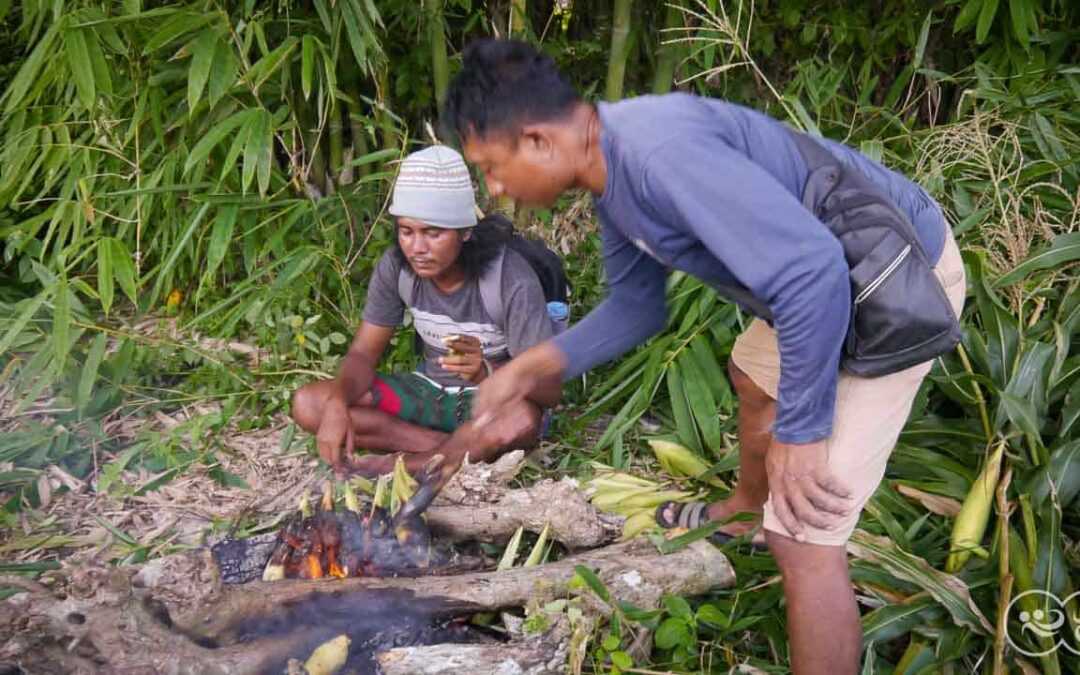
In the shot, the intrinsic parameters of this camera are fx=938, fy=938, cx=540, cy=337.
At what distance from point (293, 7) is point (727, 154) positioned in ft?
7.68

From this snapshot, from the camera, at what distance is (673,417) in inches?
108

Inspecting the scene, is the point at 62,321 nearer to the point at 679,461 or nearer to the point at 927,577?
the point at 679,461

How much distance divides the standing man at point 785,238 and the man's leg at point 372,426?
136 cm

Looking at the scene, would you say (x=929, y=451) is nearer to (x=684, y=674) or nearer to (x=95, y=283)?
(x=684, y=674)

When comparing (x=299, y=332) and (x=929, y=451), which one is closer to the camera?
(x=929, y=451)

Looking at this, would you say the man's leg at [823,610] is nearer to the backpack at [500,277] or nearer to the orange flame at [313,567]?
the orange flame at [313,567]

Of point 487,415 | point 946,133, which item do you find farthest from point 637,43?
point 487,415

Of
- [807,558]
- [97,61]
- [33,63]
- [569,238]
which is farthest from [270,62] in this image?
[807,558]

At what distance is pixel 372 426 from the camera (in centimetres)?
270

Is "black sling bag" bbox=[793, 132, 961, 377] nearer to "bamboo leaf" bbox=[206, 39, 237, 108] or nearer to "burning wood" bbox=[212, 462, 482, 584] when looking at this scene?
"burning wood" bbox=[212, 462, 482, 584]

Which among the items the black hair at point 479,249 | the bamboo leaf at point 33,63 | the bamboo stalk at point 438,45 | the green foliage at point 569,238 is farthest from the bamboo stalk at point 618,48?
the bamboo leaf at point 33,63

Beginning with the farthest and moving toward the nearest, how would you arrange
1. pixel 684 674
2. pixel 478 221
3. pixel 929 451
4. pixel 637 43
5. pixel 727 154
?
pixel 637 43 < pixel 478 221 < pixel 929 451 < pixel 684 674 < pixel 727 154

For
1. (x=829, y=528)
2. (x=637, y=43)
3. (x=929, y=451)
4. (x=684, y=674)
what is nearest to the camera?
(x=829, y=528)

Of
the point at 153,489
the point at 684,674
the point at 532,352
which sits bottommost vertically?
the point at 153,489
